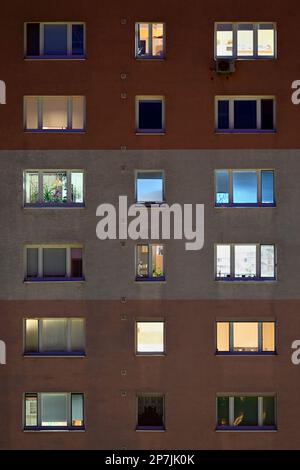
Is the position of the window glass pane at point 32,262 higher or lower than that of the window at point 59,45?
lower

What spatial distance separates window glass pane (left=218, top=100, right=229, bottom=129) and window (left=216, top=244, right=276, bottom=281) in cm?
→ 442

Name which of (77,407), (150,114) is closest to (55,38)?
(150,114)

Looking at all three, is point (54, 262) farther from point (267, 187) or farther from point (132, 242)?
point (267, 187)

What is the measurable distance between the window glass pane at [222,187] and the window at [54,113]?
5.36 metres

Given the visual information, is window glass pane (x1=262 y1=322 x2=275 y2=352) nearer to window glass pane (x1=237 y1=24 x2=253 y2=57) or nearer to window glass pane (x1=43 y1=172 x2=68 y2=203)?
window glass pane (x1=43 y1=172 x2=68 y2=203)

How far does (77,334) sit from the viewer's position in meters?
27.6

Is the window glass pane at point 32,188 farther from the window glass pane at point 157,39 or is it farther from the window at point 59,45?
the window glass pane at point 157,39

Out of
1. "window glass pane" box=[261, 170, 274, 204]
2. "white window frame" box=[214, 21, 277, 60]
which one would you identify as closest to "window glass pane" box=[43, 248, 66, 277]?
"window glass pane" box=[261, 170, 274, 204]

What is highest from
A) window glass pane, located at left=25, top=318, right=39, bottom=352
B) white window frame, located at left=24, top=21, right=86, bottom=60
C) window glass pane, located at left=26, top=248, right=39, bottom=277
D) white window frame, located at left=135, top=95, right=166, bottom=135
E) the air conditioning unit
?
white window frame, located at left=24, top=21, right=86, bottom=60

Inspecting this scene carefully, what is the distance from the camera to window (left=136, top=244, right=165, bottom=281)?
27516 millimetres

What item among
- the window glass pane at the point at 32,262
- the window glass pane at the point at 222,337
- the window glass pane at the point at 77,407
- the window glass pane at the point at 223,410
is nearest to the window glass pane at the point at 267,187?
the window glass pane at the point at 222,337

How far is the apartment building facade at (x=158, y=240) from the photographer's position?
27.3 m

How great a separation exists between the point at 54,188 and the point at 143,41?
249 inches

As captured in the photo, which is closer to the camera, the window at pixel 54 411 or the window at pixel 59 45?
the window at pixel 54 411
